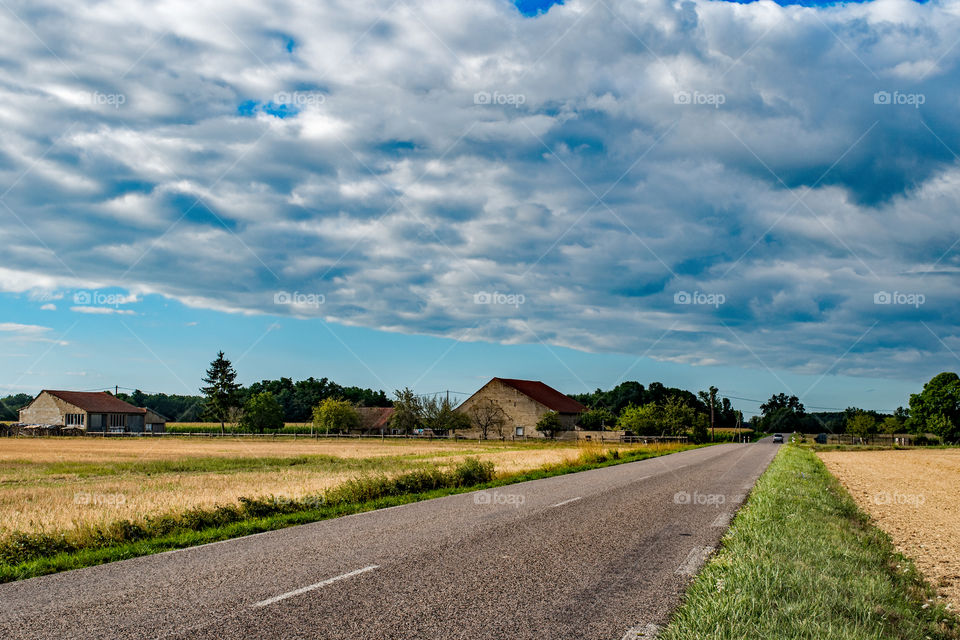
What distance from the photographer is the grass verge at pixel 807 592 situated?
224 inches

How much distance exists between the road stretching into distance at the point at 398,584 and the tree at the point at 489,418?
246 ft

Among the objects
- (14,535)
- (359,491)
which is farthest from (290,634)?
(359,491)

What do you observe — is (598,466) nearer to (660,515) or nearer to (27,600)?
(660,515)

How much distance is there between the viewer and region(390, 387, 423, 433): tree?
8612 centimetres

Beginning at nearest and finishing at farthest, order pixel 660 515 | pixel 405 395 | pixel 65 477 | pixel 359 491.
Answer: pixel 660 515, pixel 359 491, pixel 65 477, pixel 405 395

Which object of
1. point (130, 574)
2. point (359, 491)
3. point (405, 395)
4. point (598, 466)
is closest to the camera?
point (130, 574)

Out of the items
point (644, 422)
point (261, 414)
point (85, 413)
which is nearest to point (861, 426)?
point (644, 422)

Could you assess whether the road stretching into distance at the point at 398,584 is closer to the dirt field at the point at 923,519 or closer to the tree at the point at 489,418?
the dirt field at the point at 923,519

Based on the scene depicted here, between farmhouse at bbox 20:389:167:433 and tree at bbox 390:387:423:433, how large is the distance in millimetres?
47844

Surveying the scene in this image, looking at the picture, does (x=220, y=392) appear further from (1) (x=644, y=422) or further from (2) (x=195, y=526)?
(2) (x=195, y=526)

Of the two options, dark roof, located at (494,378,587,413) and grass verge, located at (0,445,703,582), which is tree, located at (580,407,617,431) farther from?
grass verge, located at (0,445,703,582)

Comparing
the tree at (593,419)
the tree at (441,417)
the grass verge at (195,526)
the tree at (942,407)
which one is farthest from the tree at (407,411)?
the tree at (942,407)

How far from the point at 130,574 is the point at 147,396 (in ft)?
617

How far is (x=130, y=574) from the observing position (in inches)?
330
